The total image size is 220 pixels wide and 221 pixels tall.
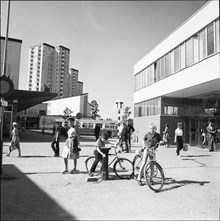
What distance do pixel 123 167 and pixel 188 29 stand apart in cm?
1421

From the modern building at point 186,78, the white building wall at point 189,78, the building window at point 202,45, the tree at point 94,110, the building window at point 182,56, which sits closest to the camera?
the white building wall at point 189,78

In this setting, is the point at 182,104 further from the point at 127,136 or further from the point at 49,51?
the point at 49,51

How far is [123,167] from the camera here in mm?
7859

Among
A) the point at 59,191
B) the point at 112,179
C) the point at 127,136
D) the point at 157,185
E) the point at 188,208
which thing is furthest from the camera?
the point at 127,136

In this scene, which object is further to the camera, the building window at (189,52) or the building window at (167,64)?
the building window at (167,64)

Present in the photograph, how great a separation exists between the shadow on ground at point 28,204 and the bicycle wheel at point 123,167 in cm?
261

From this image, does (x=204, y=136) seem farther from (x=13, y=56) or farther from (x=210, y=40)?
(x=13, y=56)

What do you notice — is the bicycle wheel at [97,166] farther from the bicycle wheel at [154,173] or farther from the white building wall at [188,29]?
the white building wall at [188,29]

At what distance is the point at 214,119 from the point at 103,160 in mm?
14602

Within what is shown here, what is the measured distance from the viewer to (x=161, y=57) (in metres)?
23.5

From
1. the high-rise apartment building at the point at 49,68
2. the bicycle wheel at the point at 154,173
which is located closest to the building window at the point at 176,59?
the bicycle wheel at the point at 154,173

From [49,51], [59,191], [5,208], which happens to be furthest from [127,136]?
[49,51]

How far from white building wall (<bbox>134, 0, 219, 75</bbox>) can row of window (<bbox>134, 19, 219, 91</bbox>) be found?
331 millimetres

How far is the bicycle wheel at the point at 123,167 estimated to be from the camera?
7.69 meters
